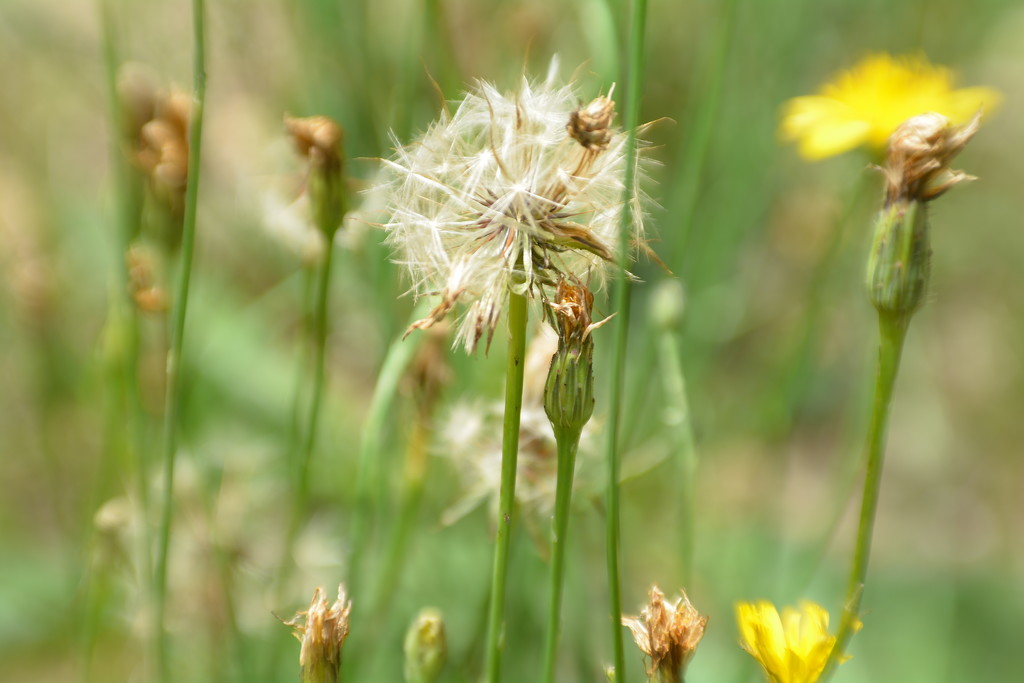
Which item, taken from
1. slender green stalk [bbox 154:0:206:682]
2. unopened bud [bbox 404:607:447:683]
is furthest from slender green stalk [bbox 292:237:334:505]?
unopened bud [bbox 404:607:447:683]

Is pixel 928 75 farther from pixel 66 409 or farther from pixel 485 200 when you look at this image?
pixel 66 409

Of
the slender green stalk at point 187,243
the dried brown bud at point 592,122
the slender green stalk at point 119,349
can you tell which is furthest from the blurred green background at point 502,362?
the dried brown bud at point 592,122

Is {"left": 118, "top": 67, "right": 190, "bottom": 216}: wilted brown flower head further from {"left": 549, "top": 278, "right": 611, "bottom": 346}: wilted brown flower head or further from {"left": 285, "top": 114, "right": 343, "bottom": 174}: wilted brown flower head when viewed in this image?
{"left": 549, "top": 278, "right": 611, "bottom": 346}: wilted brown flower head

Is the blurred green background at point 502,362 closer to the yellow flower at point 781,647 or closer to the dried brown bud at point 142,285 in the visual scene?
the dried brown bud at point 142,285

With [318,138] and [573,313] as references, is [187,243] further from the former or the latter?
[573,313]

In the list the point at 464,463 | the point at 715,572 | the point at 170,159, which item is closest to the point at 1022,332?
the point at 715,572
